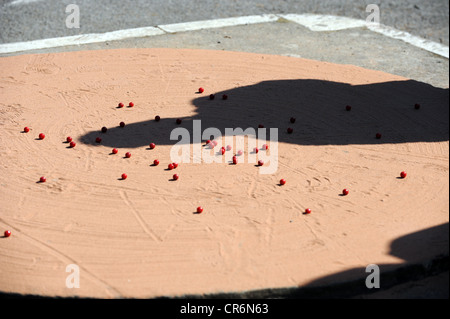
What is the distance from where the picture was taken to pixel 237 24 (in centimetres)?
1254

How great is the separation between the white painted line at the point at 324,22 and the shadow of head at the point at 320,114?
8.86 feet

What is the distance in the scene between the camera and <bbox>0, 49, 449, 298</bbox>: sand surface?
5922 millimetres

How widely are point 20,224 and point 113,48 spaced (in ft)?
18.2

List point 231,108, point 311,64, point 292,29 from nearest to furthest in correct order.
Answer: point 231,108 → point 311,64 → point 292,29

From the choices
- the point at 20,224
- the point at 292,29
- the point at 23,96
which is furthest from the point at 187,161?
the point at 292,29

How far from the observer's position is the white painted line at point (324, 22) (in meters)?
12.3

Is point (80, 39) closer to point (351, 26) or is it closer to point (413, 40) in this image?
point (351, 26)

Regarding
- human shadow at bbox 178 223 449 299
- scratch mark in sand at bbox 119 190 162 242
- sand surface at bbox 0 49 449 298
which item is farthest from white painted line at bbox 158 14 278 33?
human shadow at bbox 178 223 449 299

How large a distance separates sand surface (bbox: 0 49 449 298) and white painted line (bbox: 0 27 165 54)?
1.95ft

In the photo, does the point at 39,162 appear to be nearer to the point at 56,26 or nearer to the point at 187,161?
the point at 187,161

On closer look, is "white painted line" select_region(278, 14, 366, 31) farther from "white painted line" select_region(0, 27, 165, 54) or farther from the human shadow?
the human shadow

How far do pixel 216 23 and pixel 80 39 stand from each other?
2.72 m

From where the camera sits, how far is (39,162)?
785 centimetres

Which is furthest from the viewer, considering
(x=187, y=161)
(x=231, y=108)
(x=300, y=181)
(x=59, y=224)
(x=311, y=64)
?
(x=311, y=64)
